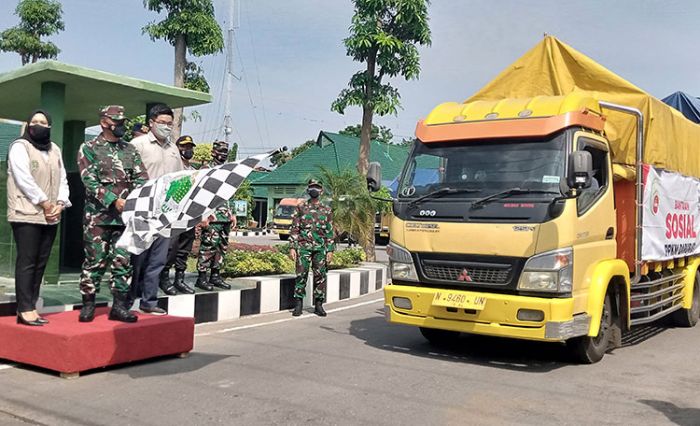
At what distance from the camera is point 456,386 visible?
5.45 meters

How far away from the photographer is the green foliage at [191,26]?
58.3 ft

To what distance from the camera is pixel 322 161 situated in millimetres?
38156

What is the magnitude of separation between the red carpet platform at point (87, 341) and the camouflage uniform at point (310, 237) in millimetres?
2993

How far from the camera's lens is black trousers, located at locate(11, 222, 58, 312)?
18.4ft

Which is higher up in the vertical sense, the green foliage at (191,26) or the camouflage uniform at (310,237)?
the green foliage at (191,26)

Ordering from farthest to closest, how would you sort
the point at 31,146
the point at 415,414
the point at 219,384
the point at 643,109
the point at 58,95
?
the point at 58,95 → the point at 643,109 → the point at 31,146 → the point at 219,384 → the point at 415,414

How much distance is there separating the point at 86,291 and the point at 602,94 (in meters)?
5.88

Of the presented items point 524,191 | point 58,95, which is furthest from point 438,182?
point 58,95

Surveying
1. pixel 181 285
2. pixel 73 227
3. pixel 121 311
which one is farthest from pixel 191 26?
pixel 121 311

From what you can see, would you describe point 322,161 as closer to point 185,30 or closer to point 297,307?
point 185,30

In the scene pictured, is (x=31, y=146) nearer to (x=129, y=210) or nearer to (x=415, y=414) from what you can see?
(x=129, y=210)

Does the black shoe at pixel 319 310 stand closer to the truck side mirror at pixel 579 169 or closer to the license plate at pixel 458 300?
the license plate at pixel 458 300

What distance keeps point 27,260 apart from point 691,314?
8.61m

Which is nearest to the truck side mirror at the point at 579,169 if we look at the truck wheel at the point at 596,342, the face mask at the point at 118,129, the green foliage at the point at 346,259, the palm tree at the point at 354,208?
the truck wheel at the point at 596,342
